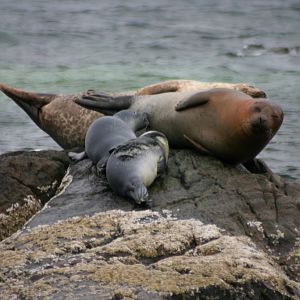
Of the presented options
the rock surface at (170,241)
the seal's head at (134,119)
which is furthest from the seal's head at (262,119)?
the seal's head at (134,119)

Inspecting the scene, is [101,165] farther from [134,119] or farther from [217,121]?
[134,119]

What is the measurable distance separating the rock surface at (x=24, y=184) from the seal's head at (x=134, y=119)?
0.51 m

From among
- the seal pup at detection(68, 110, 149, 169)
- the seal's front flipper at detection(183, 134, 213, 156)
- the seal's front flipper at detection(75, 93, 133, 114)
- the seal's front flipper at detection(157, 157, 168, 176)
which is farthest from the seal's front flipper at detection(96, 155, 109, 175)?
the seal's front flipper at detection(75, 93, 133, 114)

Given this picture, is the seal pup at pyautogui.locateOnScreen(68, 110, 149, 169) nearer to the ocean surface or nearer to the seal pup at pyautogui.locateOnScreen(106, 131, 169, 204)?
the seal pup at pyautogui.locateOnScreen(106, 131, 169, 204)

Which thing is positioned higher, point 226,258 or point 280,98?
point 226,258

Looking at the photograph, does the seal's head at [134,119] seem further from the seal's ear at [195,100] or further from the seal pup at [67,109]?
the seal pup at [67,109]

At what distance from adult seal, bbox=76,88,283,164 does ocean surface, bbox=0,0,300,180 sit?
2.04 m

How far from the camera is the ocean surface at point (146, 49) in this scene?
11.7 metres

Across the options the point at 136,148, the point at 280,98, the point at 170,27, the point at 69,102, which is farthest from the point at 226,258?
the point at 170,27

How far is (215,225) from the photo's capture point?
5.62 meters

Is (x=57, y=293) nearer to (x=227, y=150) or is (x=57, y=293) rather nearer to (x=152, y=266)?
(x=152, y=266)

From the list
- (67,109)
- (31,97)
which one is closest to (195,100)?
(67,109)

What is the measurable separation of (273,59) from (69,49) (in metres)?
3.10

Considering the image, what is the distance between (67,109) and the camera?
342 inches
